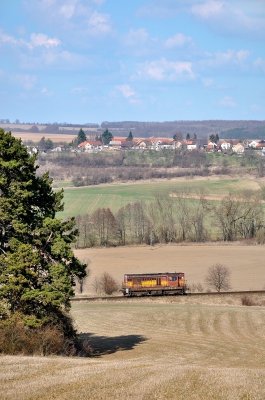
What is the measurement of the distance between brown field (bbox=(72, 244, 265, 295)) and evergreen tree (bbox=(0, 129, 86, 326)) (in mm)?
36600

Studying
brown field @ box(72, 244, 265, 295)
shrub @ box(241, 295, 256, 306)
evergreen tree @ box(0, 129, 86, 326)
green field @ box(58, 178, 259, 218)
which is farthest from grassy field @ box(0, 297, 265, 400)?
green field @ box(58, 178, 259, 218)

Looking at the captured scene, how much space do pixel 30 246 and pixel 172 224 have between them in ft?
257

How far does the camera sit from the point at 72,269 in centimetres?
3347

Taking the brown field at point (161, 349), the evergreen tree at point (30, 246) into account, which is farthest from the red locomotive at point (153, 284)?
the evergreen tree at point (30, 246)

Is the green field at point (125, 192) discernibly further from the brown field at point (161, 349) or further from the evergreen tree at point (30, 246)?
the evergreen tree at point (30, 246)

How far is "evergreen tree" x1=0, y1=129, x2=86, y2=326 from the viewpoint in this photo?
3127cm

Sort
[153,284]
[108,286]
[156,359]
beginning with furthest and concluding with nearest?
[108,286]
[153,284]
[156,359]

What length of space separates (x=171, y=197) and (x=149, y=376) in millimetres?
105095

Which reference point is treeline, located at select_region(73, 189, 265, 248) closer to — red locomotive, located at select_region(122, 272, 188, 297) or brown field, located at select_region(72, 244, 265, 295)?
brown field, located at select_region(72, 244, 265, 295)

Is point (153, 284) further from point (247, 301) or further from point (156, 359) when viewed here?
point (156, 359)

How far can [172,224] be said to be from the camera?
358ft

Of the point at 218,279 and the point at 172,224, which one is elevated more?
the point at 172,224

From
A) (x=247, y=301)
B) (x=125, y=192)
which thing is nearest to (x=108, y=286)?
(x=247, y=301)

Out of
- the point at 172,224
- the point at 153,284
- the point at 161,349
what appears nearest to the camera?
the point at 161,349
